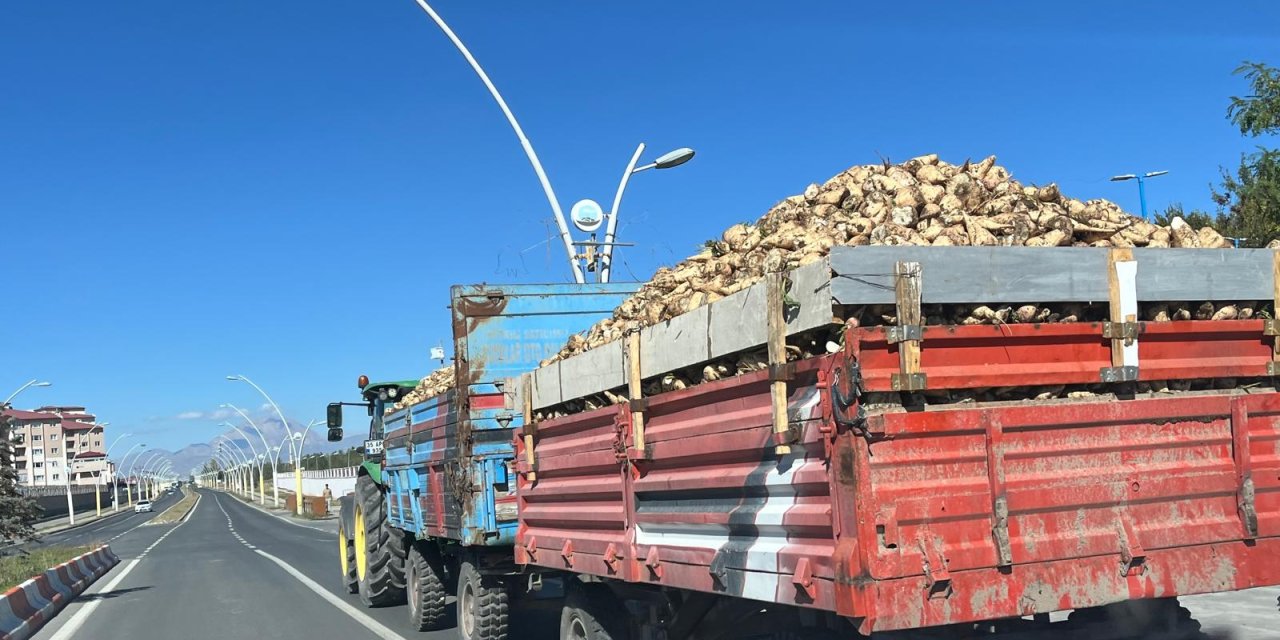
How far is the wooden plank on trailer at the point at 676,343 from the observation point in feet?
15.4

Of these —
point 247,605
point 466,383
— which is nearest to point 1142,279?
point 466,383

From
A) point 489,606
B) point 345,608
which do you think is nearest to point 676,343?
point 489,606

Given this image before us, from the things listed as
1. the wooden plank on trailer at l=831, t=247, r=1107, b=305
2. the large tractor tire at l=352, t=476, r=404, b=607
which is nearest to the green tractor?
the large tractor tire at l=352, t=476, r=404, b=607

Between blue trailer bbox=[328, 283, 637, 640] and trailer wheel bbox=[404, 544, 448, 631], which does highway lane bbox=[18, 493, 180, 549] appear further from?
blue trailer bbox=[328, 283, 637, 640]

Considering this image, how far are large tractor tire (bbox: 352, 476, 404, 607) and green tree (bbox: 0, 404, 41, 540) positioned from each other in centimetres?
1052

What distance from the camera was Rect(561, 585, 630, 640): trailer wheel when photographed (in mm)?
6020

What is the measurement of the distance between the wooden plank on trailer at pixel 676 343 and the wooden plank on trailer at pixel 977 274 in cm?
105

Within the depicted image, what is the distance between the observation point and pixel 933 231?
427cm

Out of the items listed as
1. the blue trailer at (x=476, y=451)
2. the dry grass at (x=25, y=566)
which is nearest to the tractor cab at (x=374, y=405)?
the blue trailer at (x=476, y=451)

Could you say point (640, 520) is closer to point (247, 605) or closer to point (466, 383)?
point (466, 383)

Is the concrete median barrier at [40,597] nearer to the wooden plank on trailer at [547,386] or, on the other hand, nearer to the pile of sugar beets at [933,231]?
the wooden plank on trailer at [547,386]

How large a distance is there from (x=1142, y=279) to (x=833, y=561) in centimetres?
152

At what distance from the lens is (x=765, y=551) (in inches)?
166

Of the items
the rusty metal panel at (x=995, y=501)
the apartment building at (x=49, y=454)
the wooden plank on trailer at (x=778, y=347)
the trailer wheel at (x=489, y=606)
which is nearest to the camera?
the rusty metal panel at (x=995, y=501)
